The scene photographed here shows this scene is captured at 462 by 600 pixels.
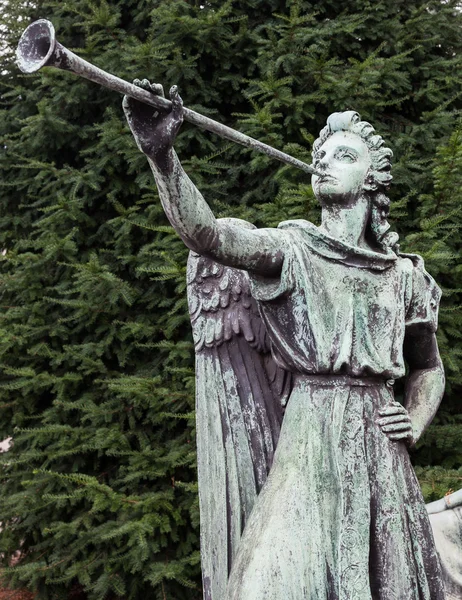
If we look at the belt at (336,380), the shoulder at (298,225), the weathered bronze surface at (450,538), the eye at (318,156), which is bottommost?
the weathered bronze surface at (450,538)

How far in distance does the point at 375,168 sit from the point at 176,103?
3.08 feet

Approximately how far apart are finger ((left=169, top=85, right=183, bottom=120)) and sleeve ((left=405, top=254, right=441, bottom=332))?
109 centimetres

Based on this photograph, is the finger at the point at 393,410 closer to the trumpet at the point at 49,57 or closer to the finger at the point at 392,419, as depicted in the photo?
the finger at the point at 392,419

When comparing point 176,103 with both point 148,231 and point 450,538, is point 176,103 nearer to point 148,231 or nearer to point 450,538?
point 450,538

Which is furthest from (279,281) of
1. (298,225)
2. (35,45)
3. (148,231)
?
(148,231)

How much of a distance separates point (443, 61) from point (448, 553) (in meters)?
4.23

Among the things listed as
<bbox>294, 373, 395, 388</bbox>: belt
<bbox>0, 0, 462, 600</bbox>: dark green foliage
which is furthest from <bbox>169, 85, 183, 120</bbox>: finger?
<bbox>0, 0, 462, 600</bbox>: dark green foliage

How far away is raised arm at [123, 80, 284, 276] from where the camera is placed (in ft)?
6.84

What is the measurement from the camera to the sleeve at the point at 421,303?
281 cm

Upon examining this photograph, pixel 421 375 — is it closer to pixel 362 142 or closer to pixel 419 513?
pixel 419 513

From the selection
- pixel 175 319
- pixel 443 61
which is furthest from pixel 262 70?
pixel 175 319

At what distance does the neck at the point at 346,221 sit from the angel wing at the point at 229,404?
0.32 m

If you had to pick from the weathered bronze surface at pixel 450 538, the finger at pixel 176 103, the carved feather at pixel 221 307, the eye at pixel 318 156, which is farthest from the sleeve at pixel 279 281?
the weathered bronze surface at pixel 450 538

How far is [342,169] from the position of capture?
271 centimetres
